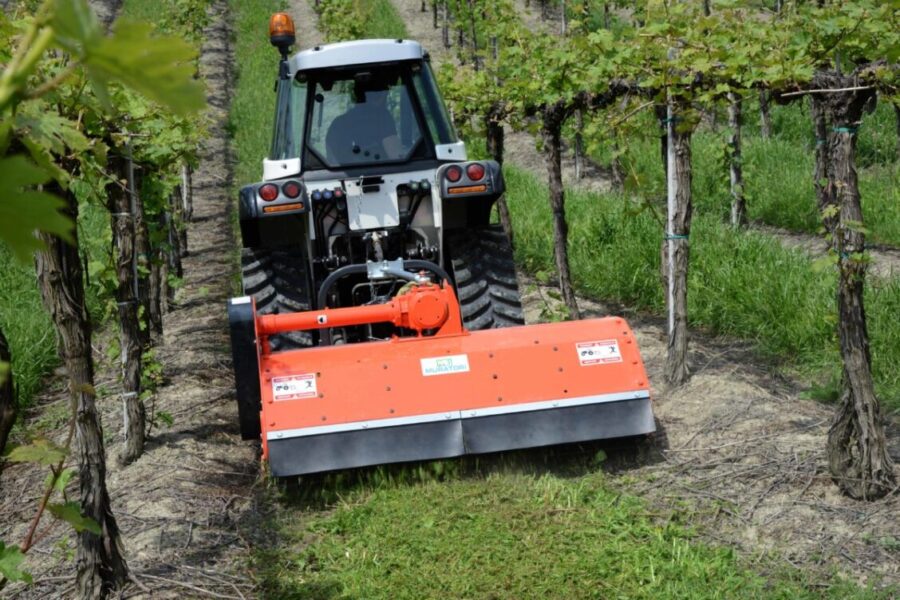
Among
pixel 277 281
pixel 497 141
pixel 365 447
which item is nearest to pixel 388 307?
pixel 365 447

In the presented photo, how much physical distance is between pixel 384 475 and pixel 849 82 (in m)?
2.48

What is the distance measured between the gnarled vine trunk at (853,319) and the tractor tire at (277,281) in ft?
8.50

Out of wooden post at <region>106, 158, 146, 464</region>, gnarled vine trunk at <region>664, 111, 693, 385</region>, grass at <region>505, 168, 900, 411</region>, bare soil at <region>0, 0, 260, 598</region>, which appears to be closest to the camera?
bare soil at <region>0, 0, 260, 598</region>

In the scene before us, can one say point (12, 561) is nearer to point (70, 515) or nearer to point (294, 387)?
point (70, 515)

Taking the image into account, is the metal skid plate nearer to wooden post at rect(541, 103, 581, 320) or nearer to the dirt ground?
the dirt ground

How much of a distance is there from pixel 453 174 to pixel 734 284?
293 cm

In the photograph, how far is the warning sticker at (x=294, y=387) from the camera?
4.70 metres

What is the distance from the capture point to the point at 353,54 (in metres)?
5.62

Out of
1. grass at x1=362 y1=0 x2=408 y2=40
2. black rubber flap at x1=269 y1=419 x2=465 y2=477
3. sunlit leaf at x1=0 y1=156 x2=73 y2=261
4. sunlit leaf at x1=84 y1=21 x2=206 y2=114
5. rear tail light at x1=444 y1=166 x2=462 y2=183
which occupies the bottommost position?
black rubber flap at x1=269 y1=419 x2=465 y2=477

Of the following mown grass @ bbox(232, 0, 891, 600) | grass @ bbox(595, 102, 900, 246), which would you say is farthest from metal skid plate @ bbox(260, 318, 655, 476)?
grass @ bbox(595, 102, 900, 246)

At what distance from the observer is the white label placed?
4801 mm

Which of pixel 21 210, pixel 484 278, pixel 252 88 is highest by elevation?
pixel 21 210

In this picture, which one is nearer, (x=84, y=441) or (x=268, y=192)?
(x=84, y=441)

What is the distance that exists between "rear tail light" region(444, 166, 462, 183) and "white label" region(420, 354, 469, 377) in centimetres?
95
